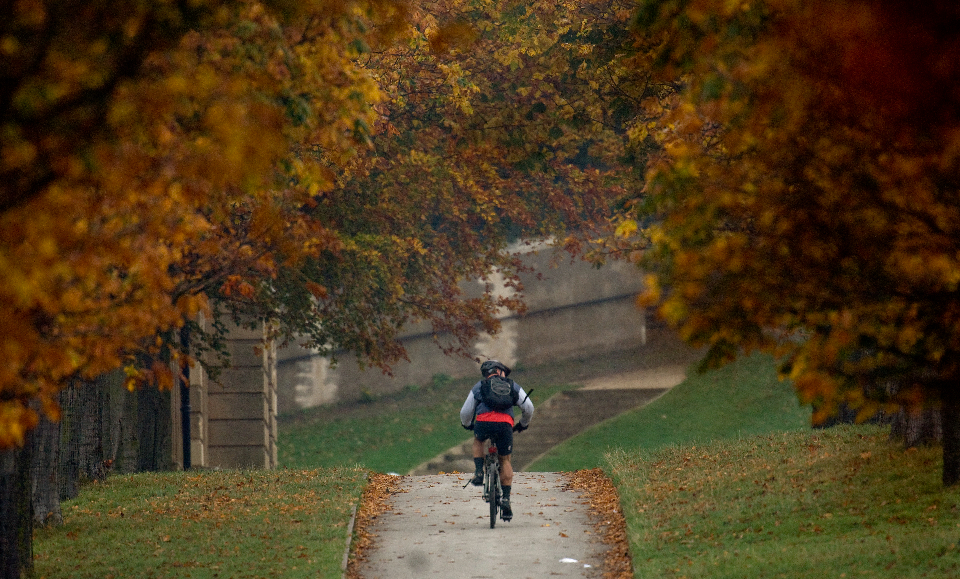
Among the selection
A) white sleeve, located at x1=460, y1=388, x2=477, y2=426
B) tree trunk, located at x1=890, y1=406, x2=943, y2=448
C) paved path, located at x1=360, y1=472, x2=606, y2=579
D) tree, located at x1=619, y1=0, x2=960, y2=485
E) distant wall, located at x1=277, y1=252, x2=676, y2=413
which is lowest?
paved path, located at x1=360, y1=472, x2=606, y2=579

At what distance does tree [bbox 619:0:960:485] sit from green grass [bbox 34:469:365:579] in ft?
17.0

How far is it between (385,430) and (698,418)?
Result: 7.67m

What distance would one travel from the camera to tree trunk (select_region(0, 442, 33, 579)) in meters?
8.91

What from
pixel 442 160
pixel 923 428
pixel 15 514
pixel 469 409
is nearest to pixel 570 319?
pixel 442 160

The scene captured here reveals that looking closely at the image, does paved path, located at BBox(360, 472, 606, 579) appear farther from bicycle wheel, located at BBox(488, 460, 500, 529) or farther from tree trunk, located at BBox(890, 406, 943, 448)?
tree trunk, located at BBox(890, 406, 943, 448)

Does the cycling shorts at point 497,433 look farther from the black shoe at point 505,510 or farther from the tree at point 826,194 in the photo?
the tree at point 826,194

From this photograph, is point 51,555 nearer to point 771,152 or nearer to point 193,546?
point 193,546

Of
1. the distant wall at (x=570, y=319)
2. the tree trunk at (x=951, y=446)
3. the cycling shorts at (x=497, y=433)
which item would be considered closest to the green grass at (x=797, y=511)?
the tree trunk at (x=951, y=446)

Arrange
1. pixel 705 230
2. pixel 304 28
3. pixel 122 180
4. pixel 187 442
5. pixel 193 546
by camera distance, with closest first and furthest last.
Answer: pixel 122 180 < pixel 705 230 < pixel 304 28 < pixel 193 546 < pixel 187 442

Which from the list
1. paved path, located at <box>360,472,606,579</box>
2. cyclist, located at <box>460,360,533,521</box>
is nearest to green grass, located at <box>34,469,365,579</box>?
paved path, located at <box>360,472,606,579</box>

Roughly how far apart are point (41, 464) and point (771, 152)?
29.9ft

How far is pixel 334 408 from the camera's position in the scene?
2925 cm

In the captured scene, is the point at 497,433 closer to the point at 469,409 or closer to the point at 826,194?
the point at 469,409

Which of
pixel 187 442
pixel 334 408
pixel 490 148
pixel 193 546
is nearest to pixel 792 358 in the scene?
pixel 490 148
